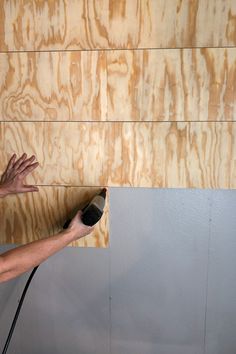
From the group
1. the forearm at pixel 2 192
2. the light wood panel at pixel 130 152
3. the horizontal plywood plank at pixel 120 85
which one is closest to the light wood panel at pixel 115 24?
the horizontal plywood plank at pixel 120 85

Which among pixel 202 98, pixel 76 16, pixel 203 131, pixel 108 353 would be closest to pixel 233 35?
pixel 202 98

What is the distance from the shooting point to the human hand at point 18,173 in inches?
52.2

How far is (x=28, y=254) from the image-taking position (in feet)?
3.14

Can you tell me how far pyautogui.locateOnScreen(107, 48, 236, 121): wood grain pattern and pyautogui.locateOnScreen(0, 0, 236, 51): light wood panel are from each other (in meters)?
0.05

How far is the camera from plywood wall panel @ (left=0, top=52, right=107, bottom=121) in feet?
4.11

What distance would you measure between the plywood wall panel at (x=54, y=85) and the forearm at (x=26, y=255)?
0.57 m

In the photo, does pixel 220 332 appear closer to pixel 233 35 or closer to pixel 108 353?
pixel 108 353

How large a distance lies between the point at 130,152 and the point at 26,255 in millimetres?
621

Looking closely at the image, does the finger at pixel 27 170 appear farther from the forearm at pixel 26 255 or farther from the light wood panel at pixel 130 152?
the forearm at pixel 26 255

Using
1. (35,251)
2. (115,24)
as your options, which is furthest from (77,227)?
(115,24)

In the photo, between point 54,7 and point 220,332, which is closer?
point 54,7

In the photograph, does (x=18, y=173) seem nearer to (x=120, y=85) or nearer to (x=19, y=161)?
(x=19, y=161)

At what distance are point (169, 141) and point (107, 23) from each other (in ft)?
1.86

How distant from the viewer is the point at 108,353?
5.03 feet
